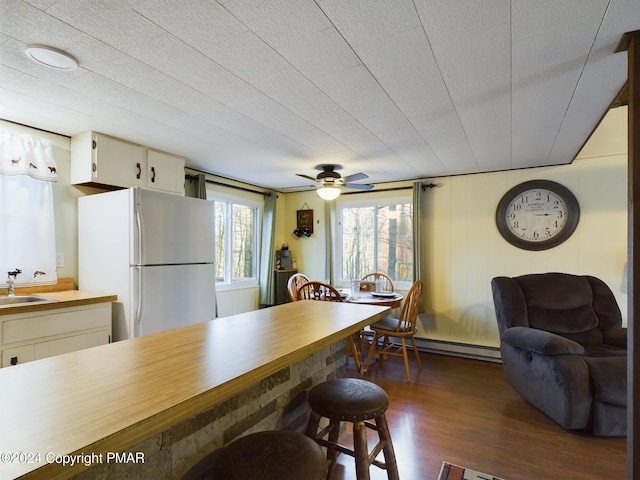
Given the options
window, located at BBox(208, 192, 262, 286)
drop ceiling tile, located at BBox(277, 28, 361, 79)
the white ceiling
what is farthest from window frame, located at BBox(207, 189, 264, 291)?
drop ceiling tile, located at BBox(277, 28, 361, 79)

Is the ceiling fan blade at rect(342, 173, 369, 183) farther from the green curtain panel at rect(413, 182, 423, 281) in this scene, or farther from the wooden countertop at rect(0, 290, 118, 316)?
the wooden countertop at rect(0, 290, 118, 316)

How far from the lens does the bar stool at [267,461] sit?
0.99m

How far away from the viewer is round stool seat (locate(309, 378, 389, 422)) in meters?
1.40

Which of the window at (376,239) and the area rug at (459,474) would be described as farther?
the window at (376,239)

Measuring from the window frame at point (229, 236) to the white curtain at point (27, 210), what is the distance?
1670 mm

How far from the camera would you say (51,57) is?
5.35 feet

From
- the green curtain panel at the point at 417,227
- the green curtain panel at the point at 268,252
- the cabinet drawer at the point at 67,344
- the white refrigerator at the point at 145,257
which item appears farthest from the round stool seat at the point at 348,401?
the green curtain panel at the point at 268,252

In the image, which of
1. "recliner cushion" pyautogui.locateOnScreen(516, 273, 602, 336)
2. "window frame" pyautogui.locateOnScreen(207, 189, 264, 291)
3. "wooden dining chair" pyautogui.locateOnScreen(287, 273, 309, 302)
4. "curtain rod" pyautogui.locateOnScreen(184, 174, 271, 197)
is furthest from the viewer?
"window frame" pyautogui.locateOnScreen(207, 189, 264, 291)

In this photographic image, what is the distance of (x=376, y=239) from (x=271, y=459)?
397 cm

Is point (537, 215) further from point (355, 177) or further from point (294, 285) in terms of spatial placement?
point (294, 285)

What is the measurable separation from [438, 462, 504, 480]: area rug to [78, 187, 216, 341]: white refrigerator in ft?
7.14

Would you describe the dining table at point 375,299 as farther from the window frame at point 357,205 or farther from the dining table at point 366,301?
the window frame at point 357,205

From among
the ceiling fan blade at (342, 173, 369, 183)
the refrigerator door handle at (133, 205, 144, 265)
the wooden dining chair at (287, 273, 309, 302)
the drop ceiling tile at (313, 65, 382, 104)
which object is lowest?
the wooden dining chair at (287, 273, 309, 302)

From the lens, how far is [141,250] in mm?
2572
